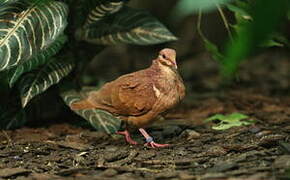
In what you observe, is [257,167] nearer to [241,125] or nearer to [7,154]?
[241,125]

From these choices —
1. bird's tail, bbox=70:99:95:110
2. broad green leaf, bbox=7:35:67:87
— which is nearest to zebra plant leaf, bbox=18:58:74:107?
broad green leaf, bbox=7:35:67:87

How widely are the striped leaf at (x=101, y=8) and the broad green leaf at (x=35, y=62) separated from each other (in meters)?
0.33

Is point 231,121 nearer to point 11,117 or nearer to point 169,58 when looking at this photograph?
Result: point 169,58

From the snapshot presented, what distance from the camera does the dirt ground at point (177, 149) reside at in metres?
2.82

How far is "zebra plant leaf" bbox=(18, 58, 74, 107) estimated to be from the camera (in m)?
3.99

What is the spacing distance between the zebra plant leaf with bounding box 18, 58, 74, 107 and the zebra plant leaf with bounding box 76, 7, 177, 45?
0.31 meters

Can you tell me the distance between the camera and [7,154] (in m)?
3.54

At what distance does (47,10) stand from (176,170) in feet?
5.46

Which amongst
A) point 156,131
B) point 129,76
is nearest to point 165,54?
point 129,76

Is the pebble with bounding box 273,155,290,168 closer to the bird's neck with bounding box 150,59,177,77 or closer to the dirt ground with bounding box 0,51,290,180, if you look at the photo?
the dirt ground with bounding box 0,51,290,180

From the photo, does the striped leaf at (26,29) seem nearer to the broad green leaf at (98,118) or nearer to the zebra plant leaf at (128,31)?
the zebra plant leaf at (128,31)

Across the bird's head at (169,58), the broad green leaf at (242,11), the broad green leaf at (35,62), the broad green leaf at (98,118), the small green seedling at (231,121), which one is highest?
the broad green leaf at (242,11)

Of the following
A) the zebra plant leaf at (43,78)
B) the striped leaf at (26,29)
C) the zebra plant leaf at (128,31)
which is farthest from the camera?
the zebra plant leaf at (128,31)

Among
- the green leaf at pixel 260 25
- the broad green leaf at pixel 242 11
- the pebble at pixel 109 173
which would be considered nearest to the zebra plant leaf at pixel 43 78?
the pebble at pixel 109 173
